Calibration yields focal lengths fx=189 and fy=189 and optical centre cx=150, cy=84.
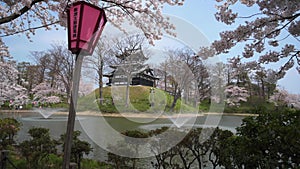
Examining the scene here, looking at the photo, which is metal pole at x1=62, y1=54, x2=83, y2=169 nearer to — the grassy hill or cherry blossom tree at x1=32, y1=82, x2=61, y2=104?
the grassy hill

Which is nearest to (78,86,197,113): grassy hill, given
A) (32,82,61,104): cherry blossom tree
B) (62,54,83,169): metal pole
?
(32,82,61,104): cherry blossom tree

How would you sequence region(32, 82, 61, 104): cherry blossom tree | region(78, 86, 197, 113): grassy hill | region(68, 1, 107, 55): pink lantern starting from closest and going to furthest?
region(68, 1, 107, 55): pink lantern
region(78, 86, 197, 113): grassy hill
region(32, 82, 61, 104): cherry blossom tree

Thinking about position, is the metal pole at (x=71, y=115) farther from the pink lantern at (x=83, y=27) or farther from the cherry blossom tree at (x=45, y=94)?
the cherry blossom tree at (x=45, y=94)

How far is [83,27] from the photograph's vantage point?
151 centimetres

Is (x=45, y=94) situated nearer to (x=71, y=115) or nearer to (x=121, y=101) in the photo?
(x=121, y=101)

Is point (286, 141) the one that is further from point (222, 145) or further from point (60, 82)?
point (60, 82)

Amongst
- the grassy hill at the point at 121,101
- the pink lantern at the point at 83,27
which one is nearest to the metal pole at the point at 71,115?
the pink lantern at the point at 83,27

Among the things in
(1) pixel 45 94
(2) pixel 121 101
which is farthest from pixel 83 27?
(1) pixel 45 94

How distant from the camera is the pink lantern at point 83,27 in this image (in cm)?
150

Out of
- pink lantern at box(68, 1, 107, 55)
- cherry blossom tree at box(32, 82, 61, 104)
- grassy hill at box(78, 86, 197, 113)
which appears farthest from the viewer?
cherry blossom tree at box(32, 82, 61, 104)

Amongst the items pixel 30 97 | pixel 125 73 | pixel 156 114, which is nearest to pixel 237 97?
pixel 156 114

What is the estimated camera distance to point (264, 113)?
1.59m

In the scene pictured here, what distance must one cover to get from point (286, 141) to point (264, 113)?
40 centimetres

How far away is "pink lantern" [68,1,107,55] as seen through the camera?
150cm
